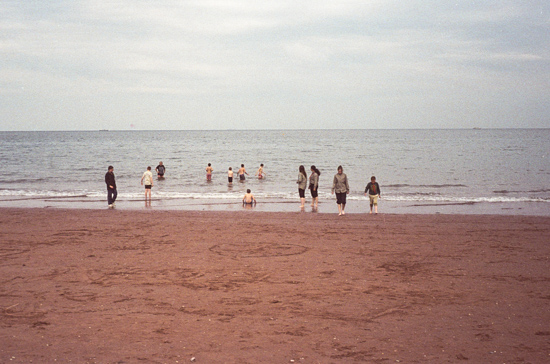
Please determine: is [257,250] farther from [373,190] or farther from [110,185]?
[110,185]

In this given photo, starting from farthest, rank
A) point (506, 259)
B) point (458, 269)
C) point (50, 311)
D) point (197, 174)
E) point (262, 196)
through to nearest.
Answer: point (197, 174), point (262, 196), point (506, 259), point (458, 269), point (50, 311)

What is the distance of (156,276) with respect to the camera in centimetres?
895

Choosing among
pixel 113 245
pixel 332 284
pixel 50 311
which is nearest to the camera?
pixel 50 311

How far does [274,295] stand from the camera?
7875 millimetres

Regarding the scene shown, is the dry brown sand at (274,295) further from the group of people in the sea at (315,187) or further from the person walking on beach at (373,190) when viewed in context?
the group of people in the sea at (315,187)

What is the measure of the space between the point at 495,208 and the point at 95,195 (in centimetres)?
1970

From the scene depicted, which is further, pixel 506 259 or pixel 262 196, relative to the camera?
pixel 262 196

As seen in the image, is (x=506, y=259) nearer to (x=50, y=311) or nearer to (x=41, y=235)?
(x=50, y=311)

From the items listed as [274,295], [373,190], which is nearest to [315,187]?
[373,190]

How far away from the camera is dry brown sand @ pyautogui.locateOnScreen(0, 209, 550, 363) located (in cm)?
592

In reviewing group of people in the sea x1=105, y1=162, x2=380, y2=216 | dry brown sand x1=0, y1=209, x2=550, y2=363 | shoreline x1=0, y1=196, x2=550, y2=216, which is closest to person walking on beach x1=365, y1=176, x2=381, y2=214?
group of people in the sea x1=105, y1=162, x2=380, y2=216

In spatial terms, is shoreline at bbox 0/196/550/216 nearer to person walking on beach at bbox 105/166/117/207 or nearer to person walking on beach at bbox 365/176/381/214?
person walking on beach at bbox 105/166/117/207

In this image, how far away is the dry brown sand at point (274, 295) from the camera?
592 cm

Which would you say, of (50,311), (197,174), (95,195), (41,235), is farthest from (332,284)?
(197,174)
